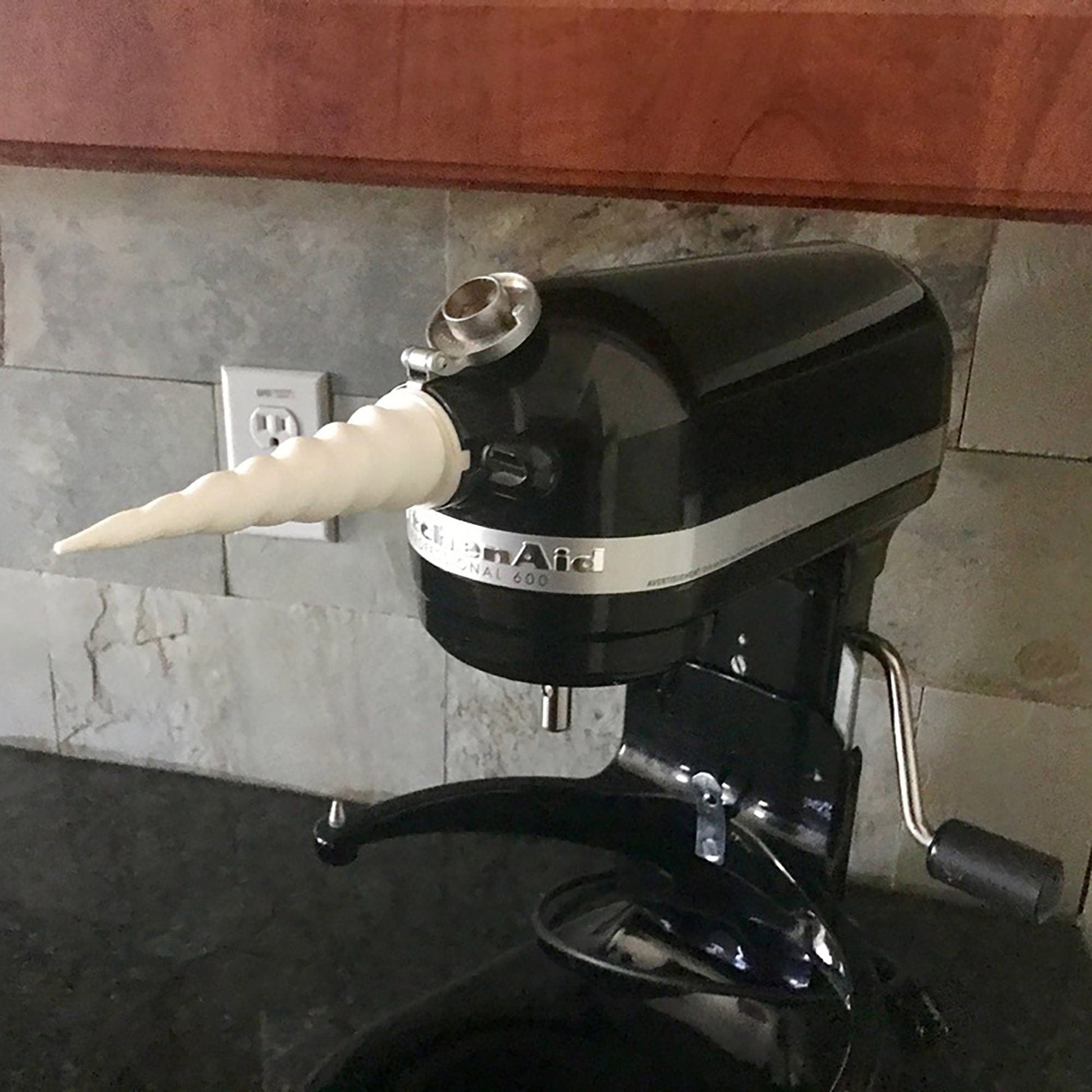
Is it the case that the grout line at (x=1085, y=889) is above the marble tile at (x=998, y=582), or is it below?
below

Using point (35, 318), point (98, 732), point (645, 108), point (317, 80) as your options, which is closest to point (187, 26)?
point (317, 80)

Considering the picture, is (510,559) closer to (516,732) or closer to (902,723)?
(902,723)

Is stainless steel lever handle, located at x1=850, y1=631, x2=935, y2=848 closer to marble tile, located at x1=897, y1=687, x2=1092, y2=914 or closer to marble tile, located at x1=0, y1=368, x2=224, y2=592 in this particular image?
marble tile, located at x1=897, y1=687, x2=1092, y2=914

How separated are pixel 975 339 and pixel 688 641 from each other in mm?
335

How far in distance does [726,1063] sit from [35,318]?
667 mm

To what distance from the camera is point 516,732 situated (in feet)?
2.88

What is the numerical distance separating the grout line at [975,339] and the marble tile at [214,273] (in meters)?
0.33

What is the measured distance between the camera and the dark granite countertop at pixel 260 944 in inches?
26.6

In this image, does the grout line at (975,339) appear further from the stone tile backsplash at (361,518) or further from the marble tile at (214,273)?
the marble tile at (214,273)

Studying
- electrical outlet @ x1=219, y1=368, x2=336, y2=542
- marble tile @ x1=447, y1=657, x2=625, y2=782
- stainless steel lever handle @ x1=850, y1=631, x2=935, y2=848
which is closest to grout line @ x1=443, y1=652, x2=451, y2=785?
marble tile @ x1=447, y1=657, x2=625, y2=782

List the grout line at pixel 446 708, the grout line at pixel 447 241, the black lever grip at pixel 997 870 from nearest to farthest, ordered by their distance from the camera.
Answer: the black lever grip at pixel 997 870, the grout line at pixel 447 241, the grout line at pixel 446 708

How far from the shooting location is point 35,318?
2.80 ft

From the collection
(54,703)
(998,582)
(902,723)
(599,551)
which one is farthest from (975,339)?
(54,703)

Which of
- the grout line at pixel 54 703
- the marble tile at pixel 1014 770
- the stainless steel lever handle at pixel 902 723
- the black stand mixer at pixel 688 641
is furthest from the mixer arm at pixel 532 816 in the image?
the grout line at pixel 54 703
